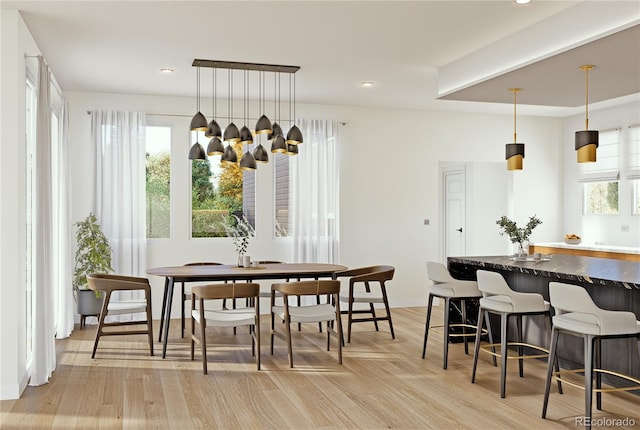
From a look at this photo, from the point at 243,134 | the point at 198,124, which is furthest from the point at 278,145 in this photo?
the point at 198,124

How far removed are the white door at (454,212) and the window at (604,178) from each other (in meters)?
1.73

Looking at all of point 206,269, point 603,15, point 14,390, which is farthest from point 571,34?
point 14,390

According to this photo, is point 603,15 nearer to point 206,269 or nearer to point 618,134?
point 206,269

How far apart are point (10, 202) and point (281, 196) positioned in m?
4.08

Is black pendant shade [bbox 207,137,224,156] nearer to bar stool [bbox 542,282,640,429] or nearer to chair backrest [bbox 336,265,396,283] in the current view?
chair backrest [bbox 336,265,396,283]

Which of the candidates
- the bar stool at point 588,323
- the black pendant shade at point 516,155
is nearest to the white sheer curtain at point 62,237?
the black pendant shade at point 516,155

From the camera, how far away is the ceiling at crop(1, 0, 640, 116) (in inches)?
172

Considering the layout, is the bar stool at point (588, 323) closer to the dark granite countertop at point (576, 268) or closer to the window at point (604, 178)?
the dark granite countertop at point (576, 268)

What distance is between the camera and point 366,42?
209 inches

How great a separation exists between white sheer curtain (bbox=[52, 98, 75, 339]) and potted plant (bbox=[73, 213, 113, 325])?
0.24m

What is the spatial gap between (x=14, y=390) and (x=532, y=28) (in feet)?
15.3

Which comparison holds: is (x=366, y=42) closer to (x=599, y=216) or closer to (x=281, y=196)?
(x=281, y=196)

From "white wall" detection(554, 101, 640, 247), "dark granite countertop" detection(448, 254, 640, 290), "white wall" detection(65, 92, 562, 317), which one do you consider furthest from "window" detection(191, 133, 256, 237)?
"white wall" detection(554, 101, 640, 247)

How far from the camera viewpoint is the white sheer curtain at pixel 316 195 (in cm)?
803
